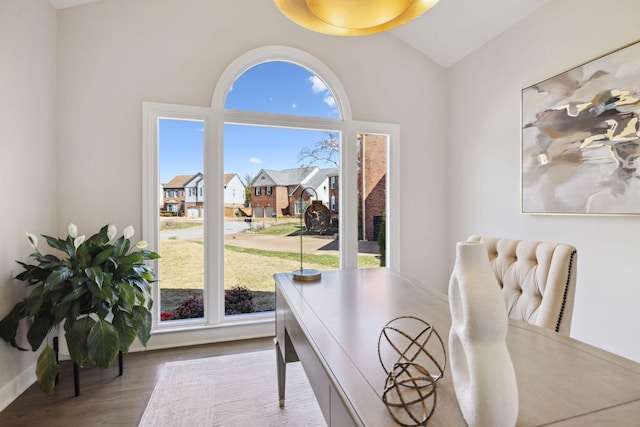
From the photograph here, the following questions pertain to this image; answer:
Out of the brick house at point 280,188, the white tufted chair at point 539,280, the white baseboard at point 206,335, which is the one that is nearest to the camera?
the white tufted chair at point 539,280

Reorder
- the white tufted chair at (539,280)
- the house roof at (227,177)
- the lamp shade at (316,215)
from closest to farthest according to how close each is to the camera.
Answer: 1. the white tufted chair at (539,280)
2. the lamp shade at (316,215)
3. the house roof at (227,177)

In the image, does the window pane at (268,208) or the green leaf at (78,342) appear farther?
the window pane at (268,208)

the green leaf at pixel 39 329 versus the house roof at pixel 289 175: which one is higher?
the house roof at pixel 289 175

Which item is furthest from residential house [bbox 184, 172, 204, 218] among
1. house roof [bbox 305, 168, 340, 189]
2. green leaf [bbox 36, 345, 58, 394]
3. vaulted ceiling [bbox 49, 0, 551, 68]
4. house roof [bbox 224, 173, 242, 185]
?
vaulted ceiling [bbox 49, 0, 551, 68]

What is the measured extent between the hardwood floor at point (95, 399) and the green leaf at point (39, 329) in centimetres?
36

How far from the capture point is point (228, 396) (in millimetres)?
2023

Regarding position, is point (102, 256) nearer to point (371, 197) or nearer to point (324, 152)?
point (324, 152)

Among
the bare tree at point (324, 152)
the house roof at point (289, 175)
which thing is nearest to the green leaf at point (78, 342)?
the house roof at point (289, 175)

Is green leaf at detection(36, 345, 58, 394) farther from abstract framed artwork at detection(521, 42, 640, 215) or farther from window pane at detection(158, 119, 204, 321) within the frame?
abstract framed artwork at detection(521, 42, 640, 215)

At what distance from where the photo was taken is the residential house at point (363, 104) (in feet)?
6.74

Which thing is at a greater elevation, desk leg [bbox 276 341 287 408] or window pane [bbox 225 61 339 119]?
window pane [bbox 225 61 339 119]

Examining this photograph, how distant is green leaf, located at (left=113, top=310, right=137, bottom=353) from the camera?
2059 mm

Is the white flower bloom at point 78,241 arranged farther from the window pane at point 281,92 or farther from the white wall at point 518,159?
the white wall at point 518,159

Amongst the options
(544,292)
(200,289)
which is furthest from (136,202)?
(544,292)
